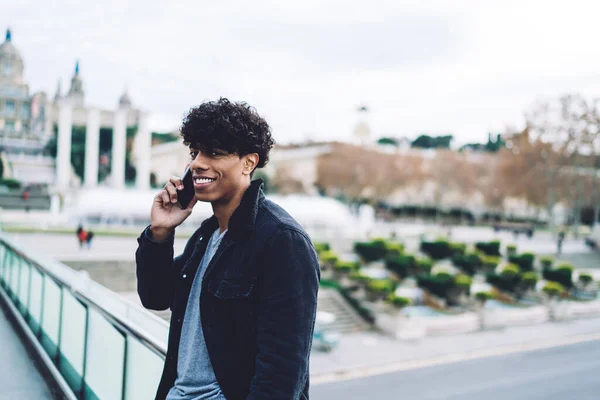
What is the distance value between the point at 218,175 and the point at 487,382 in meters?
16.3

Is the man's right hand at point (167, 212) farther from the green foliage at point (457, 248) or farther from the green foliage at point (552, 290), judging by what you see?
the green foliage at point (457, 248)

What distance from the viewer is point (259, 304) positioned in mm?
1471

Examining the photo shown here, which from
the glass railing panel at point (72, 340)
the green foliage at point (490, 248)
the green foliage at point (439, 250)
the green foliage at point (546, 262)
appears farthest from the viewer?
the green foliage at point (490, 248)

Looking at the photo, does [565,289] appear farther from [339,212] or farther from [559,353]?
[339,212]

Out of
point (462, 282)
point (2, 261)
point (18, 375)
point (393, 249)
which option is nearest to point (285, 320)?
point (18, 375)

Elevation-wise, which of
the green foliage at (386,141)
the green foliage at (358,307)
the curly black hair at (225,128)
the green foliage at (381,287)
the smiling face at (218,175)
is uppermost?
the green foliage at (386,141)

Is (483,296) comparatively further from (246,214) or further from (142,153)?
(142,153)

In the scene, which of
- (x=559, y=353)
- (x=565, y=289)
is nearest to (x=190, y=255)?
(x=559, y=353)

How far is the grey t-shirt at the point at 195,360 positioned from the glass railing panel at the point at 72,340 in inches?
89.1

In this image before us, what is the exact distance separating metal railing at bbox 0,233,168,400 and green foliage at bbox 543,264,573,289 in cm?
2719

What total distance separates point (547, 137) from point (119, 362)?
146ft

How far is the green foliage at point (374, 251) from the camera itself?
2738 centimetres

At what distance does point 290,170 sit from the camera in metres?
67.9

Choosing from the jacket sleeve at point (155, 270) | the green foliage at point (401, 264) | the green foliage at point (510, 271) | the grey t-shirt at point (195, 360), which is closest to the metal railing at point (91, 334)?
the jacket sleeve at point (155, 270)
